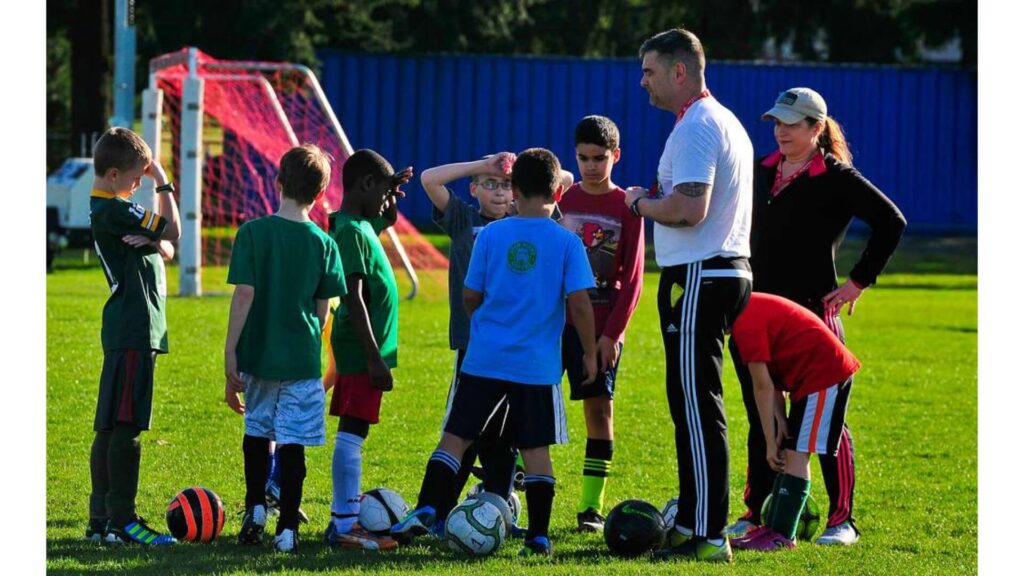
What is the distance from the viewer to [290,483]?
6.19 m

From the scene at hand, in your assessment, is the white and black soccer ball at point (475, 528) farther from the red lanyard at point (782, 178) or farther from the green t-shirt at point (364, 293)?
the red lanyard at point (782, 178)

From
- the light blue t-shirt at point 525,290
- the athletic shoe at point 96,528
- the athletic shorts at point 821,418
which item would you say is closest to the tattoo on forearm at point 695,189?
the light blue t-shirt at point 525,290

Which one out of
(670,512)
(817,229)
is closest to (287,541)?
(670,512)

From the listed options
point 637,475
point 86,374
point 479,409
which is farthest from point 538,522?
point 86,374

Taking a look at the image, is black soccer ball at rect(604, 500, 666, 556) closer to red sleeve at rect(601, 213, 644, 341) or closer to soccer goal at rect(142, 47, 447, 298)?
red sleeve at rect(601, 213, 644, 341)

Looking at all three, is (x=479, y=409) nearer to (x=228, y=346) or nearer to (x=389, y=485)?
(x=228, y=346)

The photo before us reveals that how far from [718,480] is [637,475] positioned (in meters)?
2.45

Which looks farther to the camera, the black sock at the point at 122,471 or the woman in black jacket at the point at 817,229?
the woman in black jacket at the point at 817,229

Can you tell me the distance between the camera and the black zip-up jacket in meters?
6.83

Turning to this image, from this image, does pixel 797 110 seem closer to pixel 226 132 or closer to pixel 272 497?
pixel 272 497

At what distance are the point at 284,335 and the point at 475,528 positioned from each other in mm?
1141

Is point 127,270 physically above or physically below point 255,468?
above

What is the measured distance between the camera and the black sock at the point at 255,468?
20.5ft

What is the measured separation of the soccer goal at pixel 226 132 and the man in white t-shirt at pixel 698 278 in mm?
8966
